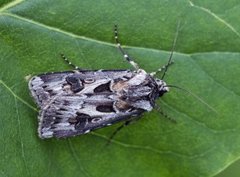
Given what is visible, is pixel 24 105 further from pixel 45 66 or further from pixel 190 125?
pixel 190 125

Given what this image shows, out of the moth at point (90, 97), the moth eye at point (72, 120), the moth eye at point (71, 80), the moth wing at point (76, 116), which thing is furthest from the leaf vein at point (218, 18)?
the moth eye at point (72, 120)

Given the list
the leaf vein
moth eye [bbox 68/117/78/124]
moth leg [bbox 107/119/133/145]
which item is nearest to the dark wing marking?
moth eye [bbox 68/117/78/124]

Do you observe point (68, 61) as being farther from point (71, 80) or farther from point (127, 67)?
point (127, 67)

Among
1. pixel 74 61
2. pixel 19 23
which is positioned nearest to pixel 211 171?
pixel 74 61

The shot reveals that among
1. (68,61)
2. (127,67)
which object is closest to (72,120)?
→ (68,61)

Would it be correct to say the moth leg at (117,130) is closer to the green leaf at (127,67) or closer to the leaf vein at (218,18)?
the green leaf at (127,67)

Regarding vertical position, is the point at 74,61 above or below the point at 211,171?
above
